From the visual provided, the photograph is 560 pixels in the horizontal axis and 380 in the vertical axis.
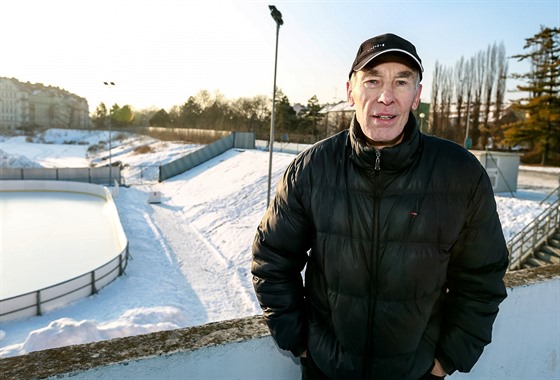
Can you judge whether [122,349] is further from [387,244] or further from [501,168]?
[501,168]

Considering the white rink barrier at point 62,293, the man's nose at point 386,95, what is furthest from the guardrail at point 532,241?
the white rink barrier at point 62,293

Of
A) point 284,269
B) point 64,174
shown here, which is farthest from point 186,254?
point 64,174

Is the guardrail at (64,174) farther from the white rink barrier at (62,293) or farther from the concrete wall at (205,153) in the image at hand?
the white rink barrier at (62,293)

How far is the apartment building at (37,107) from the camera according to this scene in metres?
108

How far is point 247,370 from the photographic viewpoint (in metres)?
1.83

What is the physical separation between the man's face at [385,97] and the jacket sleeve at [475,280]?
397mm

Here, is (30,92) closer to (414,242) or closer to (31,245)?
(31,245)

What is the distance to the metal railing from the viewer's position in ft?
31.1

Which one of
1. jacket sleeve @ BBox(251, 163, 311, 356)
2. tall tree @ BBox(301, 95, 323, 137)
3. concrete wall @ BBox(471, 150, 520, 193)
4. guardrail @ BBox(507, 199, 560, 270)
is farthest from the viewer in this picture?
tall tree @ BBox(301, 95, 323, 137)

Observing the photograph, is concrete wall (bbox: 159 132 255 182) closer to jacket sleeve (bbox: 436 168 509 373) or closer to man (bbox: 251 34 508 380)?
man (bbox: 251 34 508 380)

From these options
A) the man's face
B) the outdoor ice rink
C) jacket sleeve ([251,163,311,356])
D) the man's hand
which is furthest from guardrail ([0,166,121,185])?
the man's hand

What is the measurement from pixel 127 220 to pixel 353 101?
66.5 feet

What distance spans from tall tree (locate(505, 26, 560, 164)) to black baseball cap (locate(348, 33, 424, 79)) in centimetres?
3791

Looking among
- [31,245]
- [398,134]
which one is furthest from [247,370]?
[31,245]
